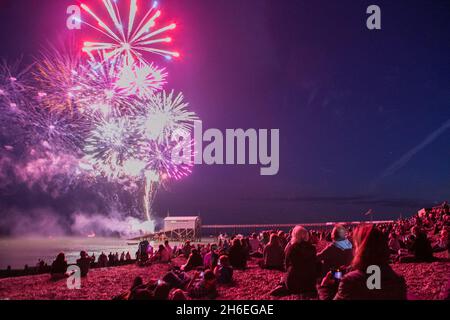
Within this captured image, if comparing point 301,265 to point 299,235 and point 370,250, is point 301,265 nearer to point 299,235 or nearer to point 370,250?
point 299,235

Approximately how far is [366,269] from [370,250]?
23cm

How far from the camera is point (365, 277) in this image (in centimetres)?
409

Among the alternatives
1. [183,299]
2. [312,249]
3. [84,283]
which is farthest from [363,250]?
→ [84,283]

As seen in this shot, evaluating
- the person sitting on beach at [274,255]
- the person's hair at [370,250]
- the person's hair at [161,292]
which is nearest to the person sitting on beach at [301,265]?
the person's hair at [370,250]

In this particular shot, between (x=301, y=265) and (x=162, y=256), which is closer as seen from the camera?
(x=301, y=265)

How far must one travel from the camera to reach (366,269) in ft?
14.1

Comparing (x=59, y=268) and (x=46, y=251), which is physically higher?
(x=59, y=268)

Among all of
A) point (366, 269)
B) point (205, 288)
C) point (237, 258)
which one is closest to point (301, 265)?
point (205, 288)

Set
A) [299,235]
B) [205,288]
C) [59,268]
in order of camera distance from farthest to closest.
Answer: [59,268], [205,288], [299,235]

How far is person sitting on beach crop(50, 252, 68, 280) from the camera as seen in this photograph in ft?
33.2

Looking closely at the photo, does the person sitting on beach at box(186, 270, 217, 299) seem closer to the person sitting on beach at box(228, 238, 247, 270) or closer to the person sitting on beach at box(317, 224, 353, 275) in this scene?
the person sitting on beach at box(317, 224, 353, 275)
